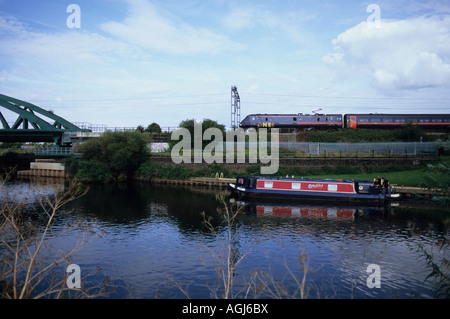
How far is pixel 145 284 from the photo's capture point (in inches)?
467

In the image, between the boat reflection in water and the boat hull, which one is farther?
the boat hull

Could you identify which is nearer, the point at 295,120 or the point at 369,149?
the point at 369,149

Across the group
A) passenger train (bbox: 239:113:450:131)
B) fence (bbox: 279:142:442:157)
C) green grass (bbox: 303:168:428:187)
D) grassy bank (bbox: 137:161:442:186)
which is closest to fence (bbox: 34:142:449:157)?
fence (bbox: 279:142:442:157)

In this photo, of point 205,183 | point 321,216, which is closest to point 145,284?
point 321,216

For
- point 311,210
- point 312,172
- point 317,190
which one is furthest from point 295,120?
point 311,210

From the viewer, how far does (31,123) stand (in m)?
53.5

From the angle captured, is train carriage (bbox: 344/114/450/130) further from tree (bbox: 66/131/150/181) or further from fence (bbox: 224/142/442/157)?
tree (bbox: 66/131/150/181)

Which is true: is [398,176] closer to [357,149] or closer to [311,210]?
[357,149]

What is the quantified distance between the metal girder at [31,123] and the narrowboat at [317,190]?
36918mm

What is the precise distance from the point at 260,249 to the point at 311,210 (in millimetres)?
10404

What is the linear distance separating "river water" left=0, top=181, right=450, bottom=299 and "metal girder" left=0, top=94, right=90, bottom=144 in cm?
3126

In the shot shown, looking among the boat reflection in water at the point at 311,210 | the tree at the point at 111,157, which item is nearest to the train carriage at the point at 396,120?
the boat reflection in water at the point at 311,210

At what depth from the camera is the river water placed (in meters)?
11.4
